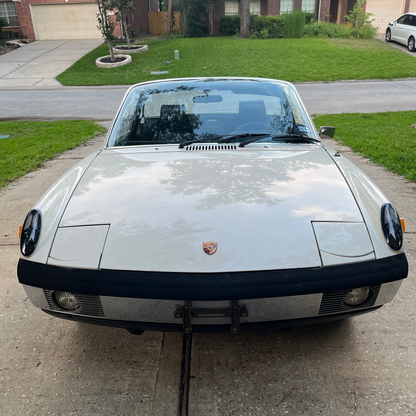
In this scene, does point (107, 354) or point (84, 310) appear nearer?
point (84, 310)

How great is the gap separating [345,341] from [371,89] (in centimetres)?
1300

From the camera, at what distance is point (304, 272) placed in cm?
191

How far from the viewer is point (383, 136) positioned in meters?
7.50

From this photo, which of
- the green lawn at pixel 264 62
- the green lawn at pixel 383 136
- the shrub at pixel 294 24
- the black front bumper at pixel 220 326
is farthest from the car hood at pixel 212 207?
the shrub at pixel 294 24

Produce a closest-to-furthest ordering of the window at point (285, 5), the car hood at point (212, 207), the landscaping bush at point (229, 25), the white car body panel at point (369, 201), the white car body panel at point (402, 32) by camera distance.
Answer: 1. the car hood at point (212, 207)
2. the white car body panel at point (369, 201)
3. the white car body panel at point (402, 32)
4. the landscaping bush at point (229, 25)
5. the window at point (285, 5)

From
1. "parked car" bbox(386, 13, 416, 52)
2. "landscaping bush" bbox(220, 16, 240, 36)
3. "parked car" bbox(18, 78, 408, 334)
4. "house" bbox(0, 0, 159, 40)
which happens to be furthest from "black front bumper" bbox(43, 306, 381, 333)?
"landscaping bush" bbox(220, 16, 240, 36)

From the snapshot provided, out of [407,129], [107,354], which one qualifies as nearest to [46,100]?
[407,129]

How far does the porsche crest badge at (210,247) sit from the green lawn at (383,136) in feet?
13.9

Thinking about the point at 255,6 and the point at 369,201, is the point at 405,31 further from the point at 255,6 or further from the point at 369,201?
the point at 369,201

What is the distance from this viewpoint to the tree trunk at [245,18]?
902 inches

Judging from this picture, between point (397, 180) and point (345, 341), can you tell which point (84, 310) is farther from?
point (397, 180)

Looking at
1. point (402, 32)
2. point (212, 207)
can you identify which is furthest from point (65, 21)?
point (212, 207)

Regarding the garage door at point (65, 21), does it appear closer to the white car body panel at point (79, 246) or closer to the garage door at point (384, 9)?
the garage door at point (384, 9)

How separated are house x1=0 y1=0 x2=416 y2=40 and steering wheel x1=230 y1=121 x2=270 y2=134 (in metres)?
27.7
